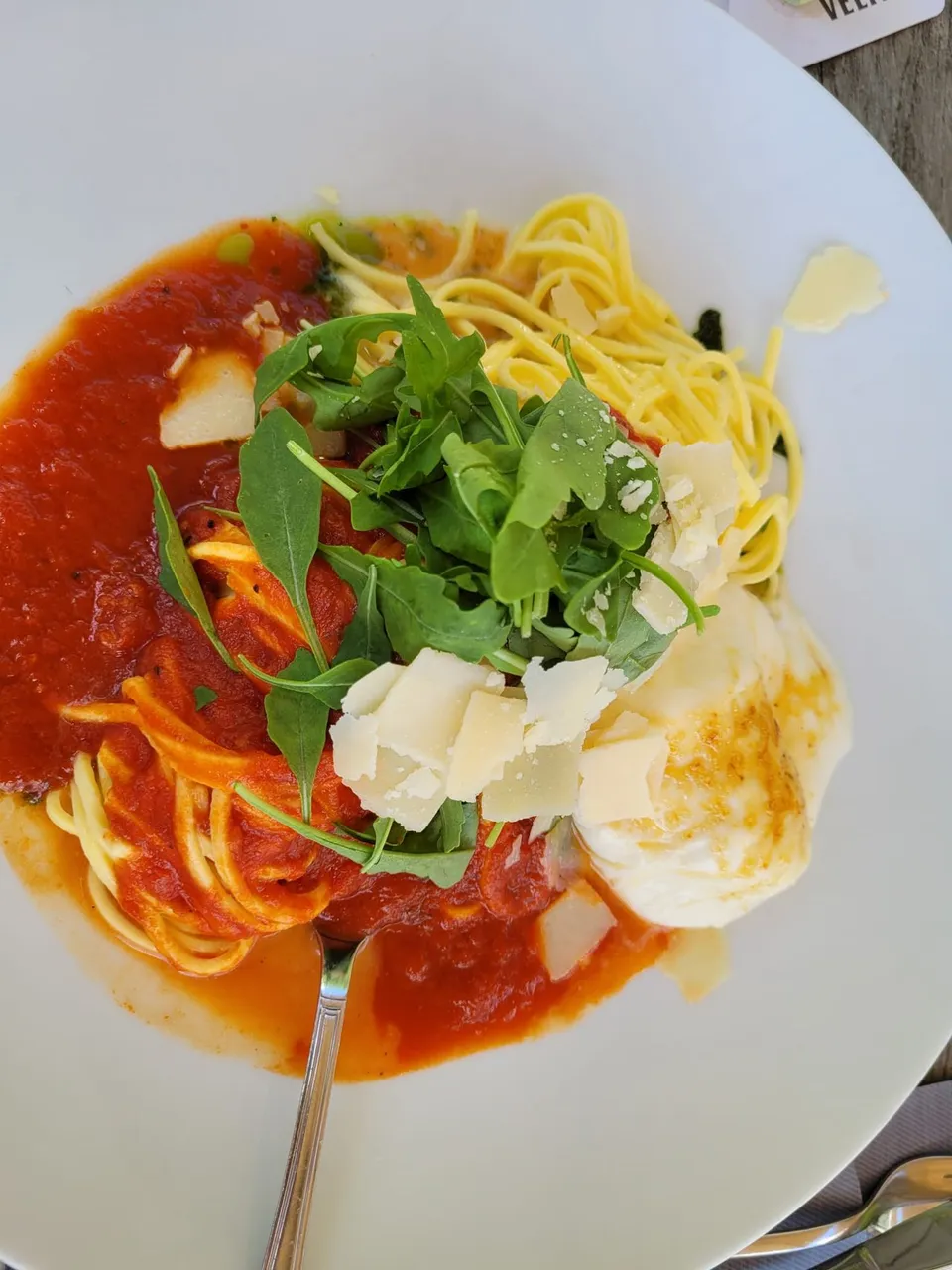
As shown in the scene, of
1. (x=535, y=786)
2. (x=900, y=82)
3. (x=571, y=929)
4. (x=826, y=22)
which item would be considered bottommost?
(x=571, y=929)

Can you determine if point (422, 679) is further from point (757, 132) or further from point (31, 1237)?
point (757, 132)

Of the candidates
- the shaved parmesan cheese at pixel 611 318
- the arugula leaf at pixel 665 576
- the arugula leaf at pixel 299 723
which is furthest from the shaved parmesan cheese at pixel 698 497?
the arugula leaf at pixel 299 723

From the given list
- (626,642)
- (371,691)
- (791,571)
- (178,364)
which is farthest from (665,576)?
(178,364)

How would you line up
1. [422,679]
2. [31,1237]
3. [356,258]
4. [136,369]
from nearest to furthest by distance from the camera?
1. [422,679]
2. [31,1237]
3. [136,369]
4. [356,258]

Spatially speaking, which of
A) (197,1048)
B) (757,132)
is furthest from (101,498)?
(757,132)

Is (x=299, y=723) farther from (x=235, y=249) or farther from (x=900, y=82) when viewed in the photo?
(x=900, y=82)

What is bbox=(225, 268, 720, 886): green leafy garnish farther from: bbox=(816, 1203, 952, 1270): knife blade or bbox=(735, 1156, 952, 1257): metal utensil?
bbox=(816, 1203, 952, 1270): knife blade

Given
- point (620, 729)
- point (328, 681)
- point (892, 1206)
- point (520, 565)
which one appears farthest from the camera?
point (892, 1206)
